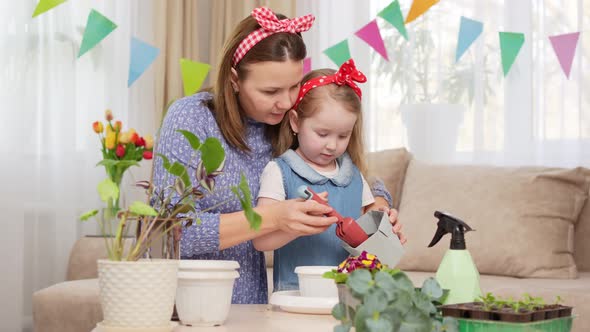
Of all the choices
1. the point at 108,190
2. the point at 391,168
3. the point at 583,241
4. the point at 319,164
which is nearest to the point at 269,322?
the point at 108,190

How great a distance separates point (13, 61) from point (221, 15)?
130cm

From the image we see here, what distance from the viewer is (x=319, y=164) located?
1901 mm

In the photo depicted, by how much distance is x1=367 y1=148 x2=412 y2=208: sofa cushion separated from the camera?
3391 mm

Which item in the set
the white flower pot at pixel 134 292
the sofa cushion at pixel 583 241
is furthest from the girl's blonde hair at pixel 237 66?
the sofa cushion at pixel 583 241

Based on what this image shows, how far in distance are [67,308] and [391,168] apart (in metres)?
1.39

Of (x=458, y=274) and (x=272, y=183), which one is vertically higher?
(x=272, y=183)

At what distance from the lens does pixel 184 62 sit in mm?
3797

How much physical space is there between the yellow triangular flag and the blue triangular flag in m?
1.20

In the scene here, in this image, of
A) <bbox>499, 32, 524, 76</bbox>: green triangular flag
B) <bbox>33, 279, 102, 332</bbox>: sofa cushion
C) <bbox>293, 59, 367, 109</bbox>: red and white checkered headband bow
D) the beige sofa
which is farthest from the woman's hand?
<bbox>499, 32, 524, 76</bbox>: green triangular flag

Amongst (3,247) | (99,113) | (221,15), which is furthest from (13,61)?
(221,15)

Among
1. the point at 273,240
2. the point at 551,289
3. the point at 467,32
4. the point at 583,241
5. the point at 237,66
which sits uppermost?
the point at 467,32

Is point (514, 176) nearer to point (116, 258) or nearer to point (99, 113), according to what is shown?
point (99, 113)

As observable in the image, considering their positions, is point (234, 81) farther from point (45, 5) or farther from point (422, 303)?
point (45, 5)

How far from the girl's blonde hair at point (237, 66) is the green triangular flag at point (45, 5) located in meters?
1.69
